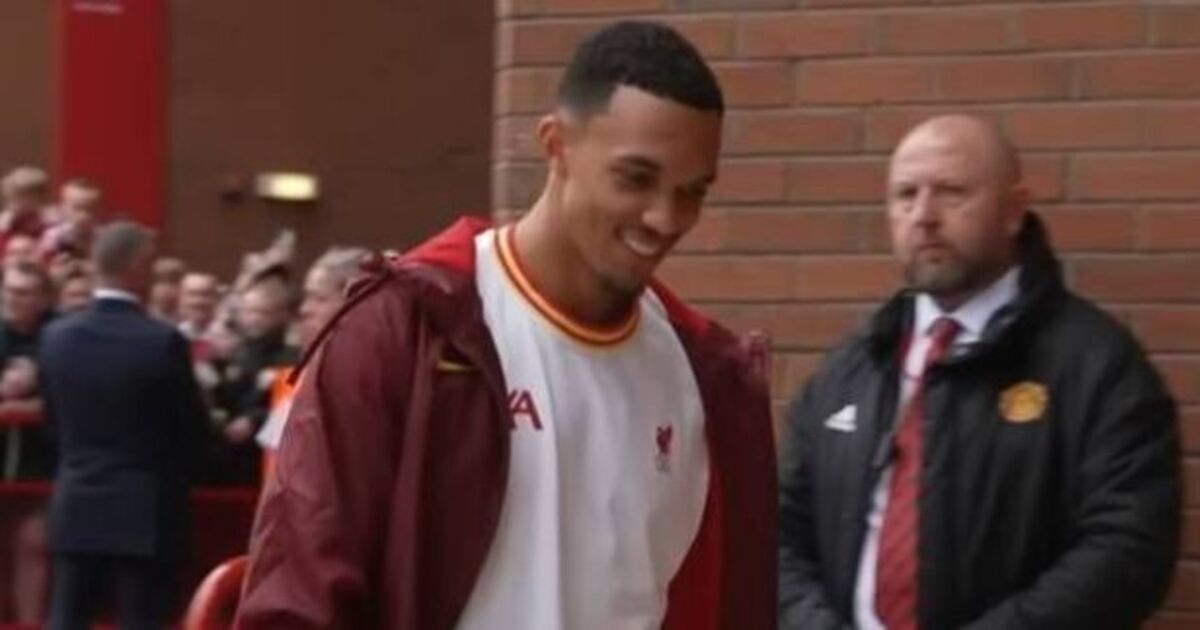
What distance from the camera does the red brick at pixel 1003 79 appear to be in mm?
6414

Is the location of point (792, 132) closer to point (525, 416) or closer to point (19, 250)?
point (525, 416)

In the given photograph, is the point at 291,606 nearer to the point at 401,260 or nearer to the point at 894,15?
the point at 401,260

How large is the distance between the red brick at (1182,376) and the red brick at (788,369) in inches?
30.1

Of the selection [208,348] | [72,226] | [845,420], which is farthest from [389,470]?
[72,226]

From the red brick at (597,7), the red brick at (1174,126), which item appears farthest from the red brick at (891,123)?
the red brick at (597,7)

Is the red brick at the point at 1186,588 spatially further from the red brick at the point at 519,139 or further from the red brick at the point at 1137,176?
the red brick at the point at 519,139

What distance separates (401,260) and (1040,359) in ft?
7.00

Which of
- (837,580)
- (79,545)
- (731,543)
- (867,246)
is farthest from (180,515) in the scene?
(731,543)

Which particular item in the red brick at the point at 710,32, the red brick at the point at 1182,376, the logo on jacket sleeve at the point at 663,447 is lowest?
the red brick at the point at 1182,376

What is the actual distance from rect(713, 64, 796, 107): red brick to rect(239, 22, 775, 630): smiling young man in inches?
115

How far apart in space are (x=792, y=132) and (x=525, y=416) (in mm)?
3155

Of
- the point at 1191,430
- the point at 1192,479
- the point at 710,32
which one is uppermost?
the point at 710,32

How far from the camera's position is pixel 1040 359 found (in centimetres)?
545

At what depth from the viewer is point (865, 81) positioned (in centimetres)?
658
